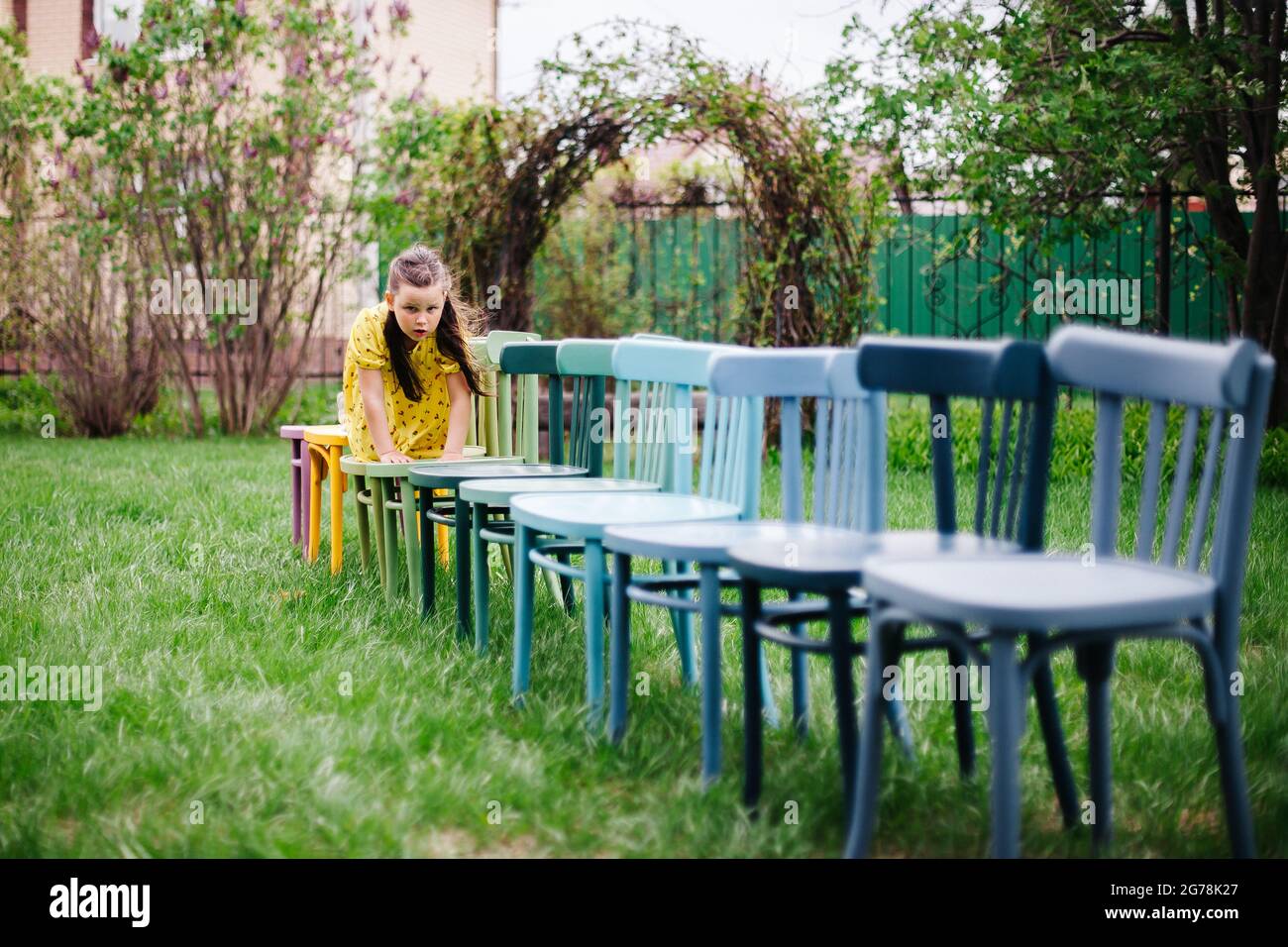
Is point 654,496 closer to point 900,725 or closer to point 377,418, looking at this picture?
point 900,725

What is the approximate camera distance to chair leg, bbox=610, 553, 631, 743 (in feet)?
9.52

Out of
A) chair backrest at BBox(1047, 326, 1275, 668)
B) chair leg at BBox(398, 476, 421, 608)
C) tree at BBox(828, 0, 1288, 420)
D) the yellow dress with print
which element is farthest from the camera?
tree at BBox(828, 0, 1288, 420)

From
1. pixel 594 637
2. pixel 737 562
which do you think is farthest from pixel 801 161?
pixel 737 562

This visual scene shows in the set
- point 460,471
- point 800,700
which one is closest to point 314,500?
point 460,471

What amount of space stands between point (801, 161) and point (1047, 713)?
623 centimetres

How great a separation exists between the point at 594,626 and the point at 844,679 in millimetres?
807

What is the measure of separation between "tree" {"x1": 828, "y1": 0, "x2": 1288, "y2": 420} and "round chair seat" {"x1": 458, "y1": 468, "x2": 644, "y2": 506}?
13.3ft

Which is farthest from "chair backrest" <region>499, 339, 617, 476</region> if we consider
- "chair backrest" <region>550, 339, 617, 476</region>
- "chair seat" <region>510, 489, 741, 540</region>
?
"chair seat" <region>510, 489, 741, 540</region>

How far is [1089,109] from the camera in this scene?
6816 mm

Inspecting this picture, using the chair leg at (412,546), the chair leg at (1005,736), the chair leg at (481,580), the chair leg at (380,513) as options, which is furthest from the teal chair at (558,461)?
the chair leg at (1005,736)

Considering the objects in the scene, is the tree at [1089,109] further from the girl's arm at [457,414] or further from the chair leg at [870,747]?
the chair leg at [870,747]

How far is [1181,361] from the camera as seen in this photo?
2189mm

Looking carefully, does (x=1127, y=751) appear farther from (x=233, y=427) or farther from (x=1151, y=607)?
(x=233, y=427)

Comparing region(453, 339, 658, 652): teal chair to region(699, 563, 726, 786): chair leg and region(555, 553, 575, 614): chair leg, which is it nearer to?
region(555, 553, 575, 614): chair leg
